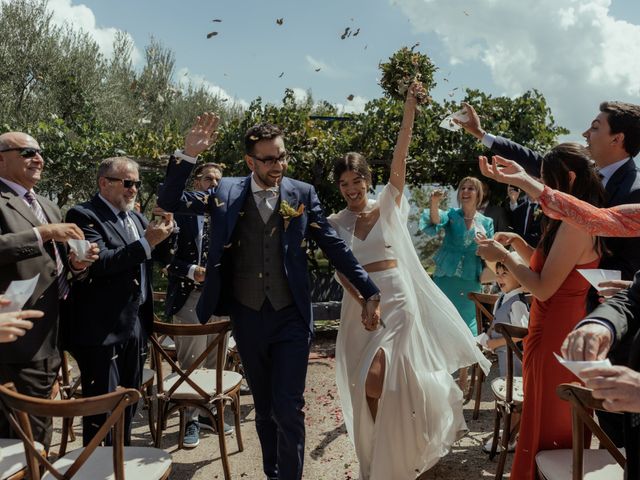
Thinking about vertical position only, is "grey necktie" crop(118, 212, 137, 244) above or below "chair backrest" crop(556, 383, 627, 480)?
above

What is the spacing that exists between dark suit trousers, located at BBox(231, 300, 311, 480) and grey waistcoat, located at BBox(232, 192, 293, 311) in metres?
0.06

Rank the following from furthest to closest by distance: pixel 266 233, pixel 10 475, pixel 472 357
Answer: pixel 472 357 < pixel 266 233 < pixel 10 475

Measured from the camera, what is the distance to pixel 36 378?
11.0 ft

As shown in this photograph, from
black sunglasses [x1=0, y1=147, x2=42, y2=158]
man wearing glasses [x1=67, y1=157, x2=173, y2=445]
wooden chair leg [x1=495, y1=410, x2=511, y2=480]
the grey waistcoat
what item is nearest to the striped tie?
man wearing glasses [x1=67, y1=157, x2=173, y2=445]

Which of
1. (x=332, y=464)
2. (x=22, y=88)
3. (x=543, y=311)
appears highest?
(x=22, y=88)

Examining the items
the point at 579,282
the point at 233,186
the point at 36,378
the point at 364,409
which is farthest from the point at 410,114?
the point at 36,378

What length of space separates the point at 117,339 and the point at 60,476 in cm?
113

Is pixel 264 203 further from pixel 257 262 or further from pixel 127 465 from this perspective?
pixel 127 465

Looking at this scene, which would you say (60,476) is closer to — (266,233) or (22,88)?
(266,233)

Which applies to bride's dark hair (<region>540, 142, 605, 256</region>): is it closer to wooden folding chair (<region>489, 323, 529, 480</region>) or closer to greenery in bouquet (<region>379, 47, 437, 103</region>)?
wooden folding chair (<region>489, 323, 529, 480</region>)

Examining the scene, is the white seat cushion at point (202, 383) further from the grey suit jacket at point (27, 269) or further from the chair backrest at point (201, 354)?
the grey suit jacket at point (27, 269)

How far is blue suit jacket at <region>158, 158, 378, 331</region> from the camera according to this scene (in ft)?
10.4

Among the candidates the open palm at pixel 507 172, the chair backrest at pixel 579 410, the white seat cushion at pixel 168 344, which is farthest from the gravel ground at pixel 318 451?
the open palm at pixel 507 172

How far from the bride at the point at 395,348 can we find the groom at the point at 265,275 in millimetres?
521
